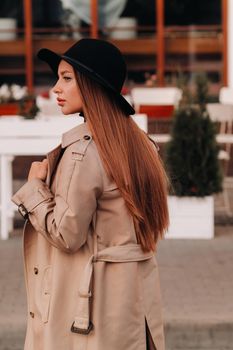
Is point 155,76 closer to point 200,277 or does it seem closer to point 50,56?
point 200,277

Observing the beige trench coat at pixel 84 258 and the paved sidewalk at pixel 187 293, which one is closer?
the beige trench coat at pixel 84 258

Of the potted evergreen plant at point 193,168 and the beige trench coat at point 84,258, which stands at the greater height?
the beige trench coat at point 84,258

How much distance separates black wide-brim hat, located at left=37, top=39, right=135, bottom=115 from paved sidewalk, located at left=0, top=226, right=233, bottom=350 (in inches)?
132

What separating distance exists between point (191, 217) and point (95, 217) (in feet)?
21.7

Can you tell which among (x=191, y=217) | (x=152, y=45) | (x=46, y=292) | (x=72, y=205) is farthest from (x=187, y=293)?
(x=152, y=45)

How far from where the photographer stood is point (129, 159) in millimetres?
3934

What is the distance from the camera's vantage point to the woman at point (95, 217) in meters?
Result: 3.87

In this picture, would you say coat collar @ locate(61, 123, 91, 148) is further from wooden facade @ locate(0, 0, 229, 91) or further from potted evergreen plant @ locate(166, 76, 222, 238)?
wooden facade @ locate(0, 0, 229, 91)

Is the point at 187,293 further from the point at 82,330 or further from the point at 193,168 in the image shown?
the point at 82,330

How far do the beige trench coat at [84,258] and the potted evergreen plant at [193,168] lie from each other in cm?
650

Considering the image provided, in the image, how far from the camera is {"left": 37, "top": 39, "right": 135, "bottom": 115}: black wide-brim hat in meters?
3.87

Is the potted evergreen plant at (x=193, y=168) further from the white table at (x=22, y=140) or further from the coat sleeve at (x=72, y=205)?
the coat sleeve at (x=72, y=205)

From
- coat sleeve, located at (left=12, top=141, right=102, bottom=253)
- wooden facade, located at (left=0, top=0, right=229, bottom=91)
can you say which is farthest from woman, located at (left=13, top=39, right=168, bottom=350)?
wooden facade, located at (left=0, top=0, right=229, bottom=91)

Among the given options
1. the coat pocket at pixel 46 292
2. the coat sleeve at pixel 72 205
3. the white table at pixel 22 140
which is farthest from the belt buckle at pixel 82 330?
the white table at pixel 22 140
